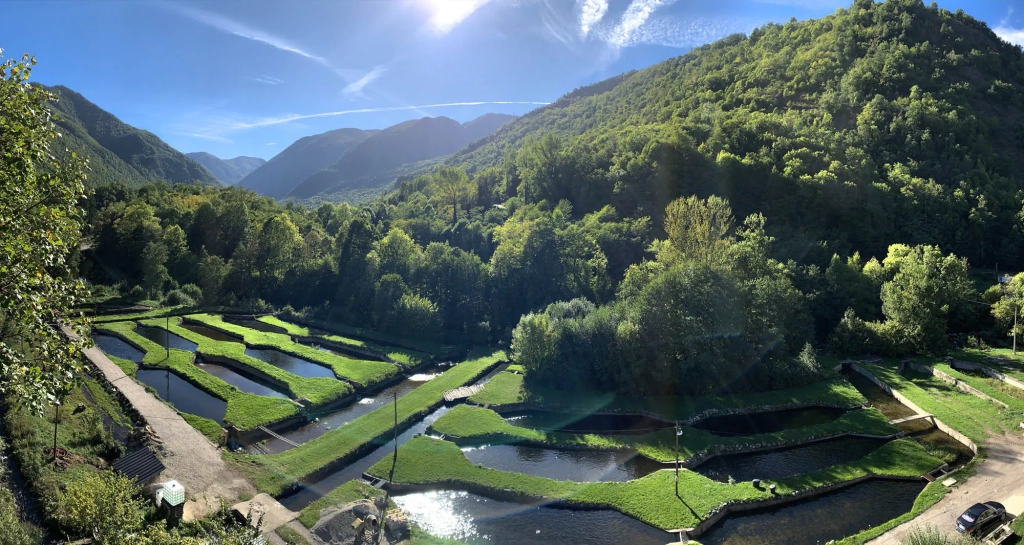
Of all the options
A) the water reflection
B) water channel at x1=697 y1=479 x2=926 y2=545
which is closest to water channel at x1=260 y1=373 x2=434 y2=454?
the water reflection

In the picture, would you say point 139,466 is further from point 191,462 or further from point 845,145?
point 845,145

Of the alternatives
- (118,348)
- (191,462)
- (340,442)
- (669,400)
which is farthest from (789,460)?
(118,348)

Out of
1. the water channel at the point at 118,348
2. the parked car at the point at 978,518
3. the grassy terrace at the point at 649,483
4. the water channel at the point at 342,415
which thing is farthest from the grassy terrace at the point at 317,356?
the parked car at the point at 978,518

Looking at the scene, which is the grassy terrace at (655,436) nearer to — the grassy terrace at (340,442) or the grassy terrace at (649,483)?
the grassy terrace at (649,483)

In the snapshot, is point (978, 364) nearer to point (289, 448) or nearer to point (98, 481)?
point (289, 448)

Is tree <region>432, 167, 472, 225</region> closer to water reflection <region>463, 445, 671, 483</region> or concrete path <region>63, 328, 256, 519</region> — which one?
concrete path <region>63, 328, 256, 519</region>

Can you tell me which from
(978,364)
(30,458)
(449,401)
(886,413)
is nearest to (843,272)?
(978,364)
